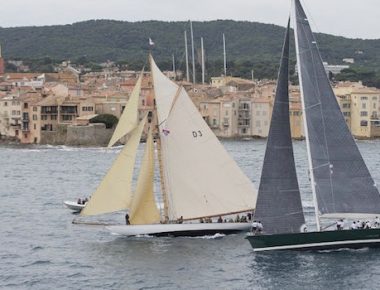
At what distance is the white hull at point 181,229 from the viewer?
1679 inches

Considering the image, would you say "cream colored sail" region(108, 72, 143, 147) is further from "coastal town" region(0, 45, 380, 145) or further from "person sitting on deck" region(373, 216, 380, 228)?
"coastal town" region(0, 45, 380, 145)

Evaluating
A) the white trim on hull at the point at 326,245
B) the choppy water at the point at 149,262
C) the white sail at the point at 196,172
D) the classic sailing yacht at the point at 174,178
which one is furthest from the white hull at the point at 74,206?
the white trim on hull at the point at 326,245

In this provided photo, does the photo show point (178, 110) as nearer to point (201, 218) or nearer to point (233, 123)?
point (201, 218)

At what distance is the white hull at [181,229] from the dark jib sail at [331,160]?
278 inches

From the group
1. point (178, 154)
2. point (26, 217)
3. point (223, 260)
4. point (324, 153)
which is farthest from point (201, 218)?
point (26, 217)

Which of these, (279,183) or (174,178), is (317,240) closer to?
(279,183)

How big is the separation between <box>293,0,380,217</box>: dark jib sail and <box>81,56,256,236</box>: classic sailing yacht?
285 inches

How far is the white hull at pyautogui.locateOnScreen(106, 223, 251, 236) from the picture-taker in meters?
42.7

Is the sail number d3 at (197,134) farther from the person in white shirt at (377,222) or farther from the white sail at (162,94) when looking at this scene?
the person in white shirt at (377,222)

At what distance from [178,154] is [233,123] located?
9749 cm

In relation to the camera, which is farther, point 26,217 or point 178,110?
point 26,217

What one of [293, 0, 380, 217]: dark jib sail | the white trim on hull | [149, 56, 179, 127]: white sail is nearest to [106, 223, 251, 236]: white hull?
[149, 56, 179, 127]: white sail

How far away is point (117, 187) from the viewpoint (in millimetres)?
43188

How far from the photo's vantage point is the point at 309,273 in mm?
34656
